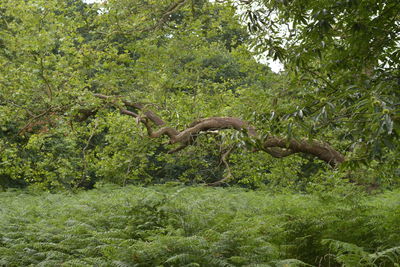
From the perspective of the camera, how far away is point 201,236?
5590 mm

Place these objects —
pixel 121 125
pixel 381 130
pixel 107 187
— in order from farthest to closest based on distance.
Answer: pixel 107 187 → pixel 121 125 → pixel 381 130

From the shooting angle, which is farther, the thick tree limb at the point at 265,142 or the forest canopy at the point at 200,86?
the thick tree limb at the point at 265,142

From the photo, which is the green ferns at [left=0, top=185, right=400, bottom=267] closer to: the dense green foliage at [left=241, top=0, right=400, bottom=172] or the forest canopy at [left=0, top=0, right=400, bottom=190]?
the forest canopy at [left=0, top=0, right=400, bottom=190]

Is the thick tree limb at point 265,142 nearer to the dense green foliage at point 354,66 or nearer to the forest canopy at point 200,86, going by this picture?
Result: the forest canopy at point 200,86

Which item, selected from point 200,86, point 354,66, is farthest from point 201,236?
point 200,86

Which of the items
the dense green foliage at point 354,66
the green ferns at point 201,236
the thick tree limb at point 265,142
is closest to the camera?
the dense green foliage at point 354,66

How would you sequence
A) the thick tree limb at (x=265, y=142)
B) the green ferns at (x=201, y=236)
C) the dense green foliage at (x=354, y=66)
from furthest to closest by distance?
the thick tree limb at (x=265, y=142) → the green ferns at (x=201, y=236) → the dense green foliage at (x=354, y=66)

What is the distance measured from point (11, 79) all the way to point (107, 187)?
4.69 metres

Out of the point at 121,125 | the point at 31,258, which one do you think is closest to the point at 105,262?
the point at 31,258

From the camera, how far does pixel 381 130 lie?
3.52 metres

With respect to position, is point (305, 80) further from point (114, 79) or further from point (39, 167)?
point (39, 167)

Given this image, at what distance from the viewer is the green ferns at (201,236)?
5055 millimetres

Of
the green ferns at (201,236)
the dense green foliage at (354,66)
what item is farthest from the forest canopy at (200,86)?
the green ferns at (201,236)

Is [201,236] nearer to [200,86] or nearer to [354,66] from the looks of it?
[354,66]
